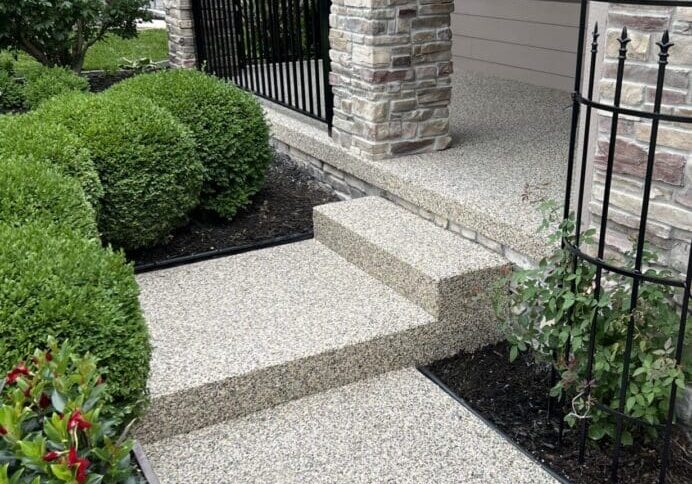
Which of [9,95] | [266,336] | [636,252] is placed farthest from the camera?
[9,95]

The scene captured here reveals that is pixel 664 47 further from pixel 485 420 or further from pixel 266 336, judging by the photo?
pixel 266 336

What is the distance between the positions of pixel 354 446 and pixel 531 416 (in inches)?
27.3

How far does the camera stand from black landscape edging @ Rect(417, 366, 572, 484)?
8.28 feet

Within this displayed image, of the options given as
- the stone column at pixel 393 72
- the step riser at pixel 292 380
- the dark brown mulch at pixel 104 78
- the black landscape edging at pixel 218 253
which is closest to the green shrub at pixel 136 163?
the black landscape edging at pixel 218 253

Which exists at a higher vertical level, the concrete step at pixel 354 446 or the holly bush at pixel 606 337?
the holly bush at pixel 606 337

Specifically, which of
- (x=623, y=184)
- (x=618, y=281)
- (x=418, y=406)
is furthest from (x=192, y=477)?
(x=623, y=184)

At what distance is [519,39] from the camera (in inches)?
267

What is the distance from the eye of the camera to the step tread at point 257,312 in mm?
2973

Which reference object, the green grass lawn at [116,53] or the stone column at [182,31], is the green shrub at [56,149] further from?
the green grass lawn at [116,53]

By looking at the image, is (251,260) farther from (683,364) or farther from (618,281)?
(683,364)

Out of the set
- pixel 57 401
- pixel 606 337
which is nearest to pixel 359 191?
pixel 606 337

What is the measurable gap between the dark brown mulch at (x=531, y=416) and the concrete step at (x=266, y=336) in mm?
159

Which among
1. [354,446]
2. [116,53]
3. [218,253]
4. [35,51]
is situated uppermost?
[35,51]

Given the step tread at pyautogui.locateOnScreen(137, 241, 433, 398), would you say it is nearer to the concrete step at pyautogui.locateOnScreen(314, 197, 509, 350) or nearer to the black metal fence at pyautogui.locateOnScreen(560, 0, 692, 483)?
the concrete step at pyautogui.locateOnScreen(314, 197, 509, 350)
